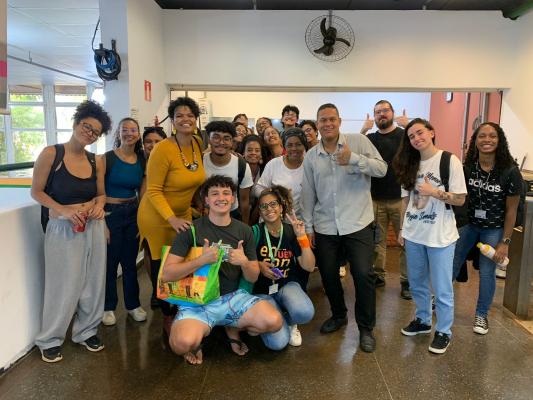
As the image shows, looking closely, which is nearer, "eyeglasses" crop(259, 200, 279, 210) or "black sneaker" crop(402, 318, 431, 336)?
"eyeglasses" crop(259, 200, 279, 210)

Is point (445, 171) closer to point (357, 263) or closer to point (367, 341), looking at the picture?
point (357, 263)

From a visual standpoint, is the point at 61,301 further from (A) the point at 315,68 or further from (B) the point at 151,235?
(A) the point at 315,68

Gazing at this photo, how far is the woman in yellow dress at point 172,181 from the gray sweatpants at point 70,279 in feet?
0.99

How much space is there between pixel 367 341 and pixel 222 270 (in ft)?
3.28

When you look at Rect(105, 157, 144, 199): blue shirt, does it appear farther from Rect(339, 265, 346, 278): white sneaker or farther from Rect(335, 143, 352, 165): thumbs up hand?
Rect(339, 265, 346, 278): white sneaker

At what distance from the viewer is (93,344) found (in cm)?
243

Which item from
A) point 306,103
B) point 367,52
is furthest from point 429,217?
point 306,103

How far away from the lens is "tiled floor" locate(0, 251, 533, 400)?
2035 mm

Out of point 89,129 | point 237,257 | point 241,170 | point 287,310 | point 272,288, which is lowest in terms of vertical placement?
point 287,310

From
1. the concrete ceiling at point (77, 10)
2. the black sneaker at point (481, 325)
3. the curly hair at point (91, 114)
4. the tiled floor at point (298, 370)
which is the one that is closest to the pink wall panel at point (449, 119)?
the concrete ceiling at point (77, 10)

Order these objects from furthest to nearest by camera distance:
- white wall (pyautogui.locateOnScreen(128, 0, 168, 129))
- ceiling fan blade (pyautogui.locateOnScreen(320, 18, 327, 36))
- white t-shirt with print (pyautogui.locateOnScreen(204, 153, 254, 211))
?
ceiling fan blade (pyautogui.locateOnScreen(320, 18, 327, 36)) → white wall (pyautogui.locateOnScreen(128, 0, 168, 129)) → white t-shirt with print (pyautogui.locateOnScreen(204, 153, 254, 211))

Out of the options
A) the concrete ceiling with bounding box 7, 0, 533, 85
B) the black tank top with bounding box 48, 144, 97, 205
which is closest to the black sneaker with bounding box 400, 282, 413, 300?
the black tank top with bounding box 48, 144, 97, 205

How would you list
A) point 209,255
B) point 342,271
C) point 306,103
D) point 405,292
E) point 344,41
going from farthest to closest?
point 306,103 → point 344,41 → point 342,271 → point 405,292 → point 209,255

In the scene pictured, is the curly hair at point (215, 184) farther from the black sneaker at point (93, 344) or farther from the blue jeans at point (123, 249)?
the black sneaker at point (93, 344)
